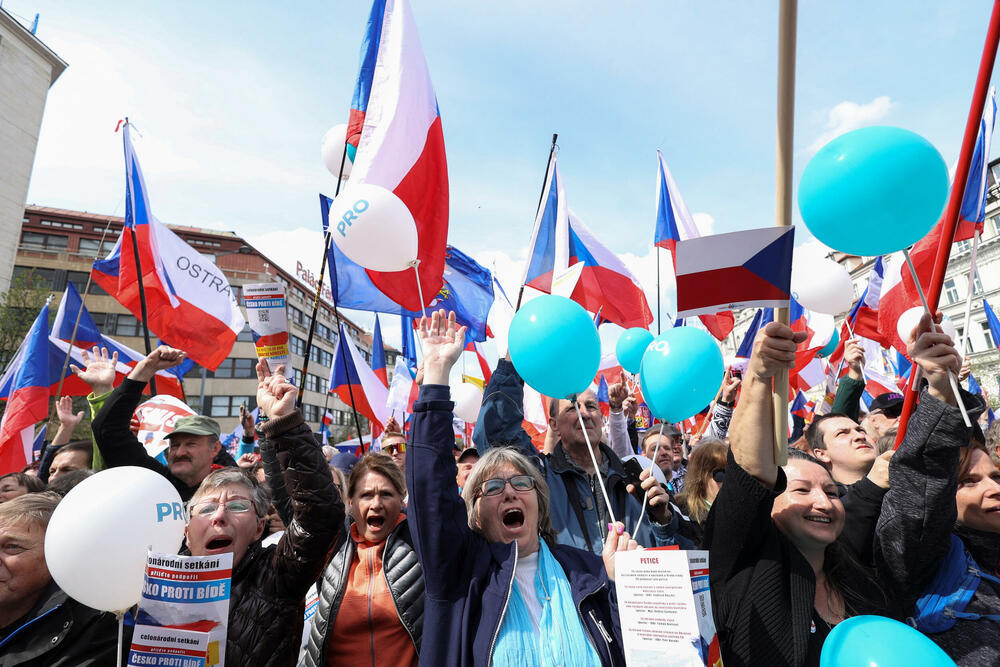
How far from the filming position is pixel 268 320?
408 cm

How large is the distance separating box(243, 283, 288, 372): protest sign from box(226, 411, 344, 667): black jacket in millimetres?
1436

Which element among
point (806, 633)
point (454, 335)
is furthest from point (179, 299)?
point (806, 633)

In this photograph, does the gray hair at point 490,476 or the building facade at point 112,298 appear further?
the building facade at point 112,298

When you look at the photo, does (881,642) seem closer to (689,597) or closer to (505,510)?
(689,597)

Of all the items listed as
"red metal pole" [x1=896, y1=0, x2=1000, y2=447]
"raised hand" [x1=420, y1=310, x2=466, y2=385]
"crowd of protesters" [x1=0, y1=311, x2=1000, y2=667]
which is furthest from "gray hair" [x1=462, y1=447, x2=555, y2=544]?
"red metal pole" [x1=896, y1=0, x2=1000, y2=447]

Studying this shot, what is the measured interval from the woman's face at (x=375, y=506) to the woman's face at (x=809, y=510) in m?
1.70

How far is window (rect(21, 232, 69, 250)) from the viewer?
42812mm

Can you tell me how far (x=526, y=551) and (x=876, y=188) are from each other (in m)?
1.83

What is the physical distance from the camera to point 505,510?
2467 mm

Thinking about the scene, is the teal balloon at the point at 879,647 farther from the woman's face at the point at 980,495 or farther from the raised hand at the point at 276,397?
the raised hand at the point at 276,397

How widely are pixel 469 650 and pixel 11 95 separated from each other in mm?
37483

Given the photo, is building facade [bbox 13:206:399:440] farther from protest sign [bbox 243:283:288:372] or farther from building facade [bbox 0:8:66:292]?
protest sign [bbox 243:283:288:372]

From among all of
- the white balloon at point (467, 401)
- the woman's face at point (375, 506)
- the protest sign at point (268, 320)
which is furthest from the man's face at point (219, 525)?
the white balloon at point (467, 401)

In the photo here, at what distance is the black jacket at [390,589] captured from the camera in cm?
246
